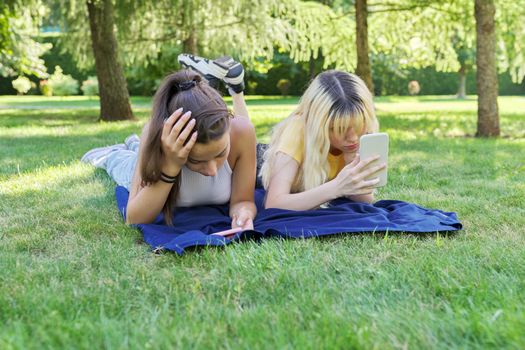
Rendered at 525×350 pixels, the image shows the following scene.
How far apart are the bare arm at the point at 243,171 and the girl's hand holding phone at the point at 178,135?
0.59 meters

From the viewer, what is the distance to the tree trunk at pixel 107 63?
10.3m

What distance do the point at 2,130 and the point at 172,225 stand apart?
7.07 meters

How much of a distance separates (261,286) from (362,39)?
8.55 meters

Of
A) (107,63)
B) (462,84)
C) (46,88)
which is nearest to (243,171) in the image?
(107,63)

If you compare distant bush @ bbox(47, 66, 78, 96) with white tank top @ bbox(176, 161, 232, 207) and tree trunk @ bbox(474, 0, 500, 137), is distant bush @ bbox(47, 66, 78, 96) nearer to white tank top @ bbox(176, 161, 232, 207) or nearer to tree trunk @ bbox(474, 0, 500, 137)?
tree trunk @ bbox(474, 0, 500, 137)

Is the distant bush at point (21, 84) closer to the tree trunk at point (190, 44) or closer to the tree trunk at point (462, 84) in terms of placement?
the tree trunk at point (190, 44)

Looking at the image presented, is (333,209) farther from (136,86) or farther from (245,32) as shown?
(136,86)

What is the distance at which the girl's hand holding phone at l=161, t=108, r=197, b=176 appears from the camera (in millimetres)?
2494

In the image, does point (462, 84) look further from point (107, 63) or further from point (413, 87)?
point (107, 63)

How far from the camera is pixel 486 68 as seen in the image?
802cm

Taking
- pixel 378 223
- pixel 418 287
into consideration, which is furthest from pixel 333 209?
pixel 418 287

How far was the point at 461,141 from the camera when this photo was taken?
24.2ft

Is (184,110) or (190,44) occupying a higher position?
(190,44)

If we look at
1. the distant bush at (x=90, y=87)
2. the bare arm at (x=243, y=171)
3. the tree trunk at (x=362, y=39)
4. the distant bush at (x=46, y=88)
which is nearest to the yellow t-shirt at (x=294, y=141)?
the bare arm at (x=243, y=171)
